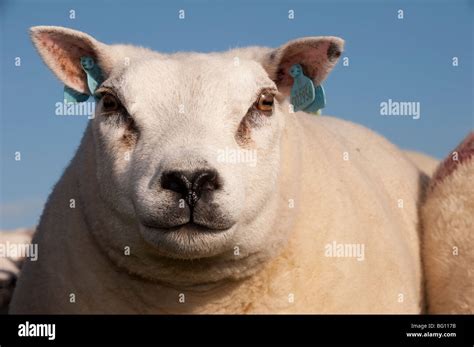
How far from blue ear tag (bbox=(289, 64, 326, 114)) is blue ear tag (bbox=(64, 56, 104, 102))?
1.51 metres

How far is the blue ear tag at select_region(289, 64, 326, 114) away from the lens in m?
7.39

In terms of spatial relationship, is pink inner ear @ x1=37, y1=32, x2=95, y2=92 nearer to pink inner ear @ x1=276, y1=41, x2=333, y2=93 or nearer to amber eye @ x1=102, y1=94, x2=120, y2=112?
amber eye @ x1=102, y1=94, x2=120, y2=112

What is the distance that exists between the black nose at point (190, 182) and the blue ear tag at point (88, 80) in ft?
4.77

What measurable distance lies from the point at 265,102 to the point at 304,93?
0.41m

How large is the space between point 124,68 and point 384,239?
2608 mm

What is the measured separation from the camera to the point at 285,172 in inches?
289

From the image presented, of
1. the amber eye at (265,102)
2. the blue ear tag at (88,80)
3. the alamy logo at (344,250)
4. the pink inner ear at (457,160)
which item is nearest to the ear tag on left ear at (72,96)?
the blue ear tag at (88,80)

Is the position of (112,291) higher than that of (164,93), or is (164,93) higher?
(164,93)

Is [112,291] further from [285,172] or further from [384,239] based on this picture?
[384,239]

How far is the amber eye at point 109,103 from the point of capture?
23.1 feet
